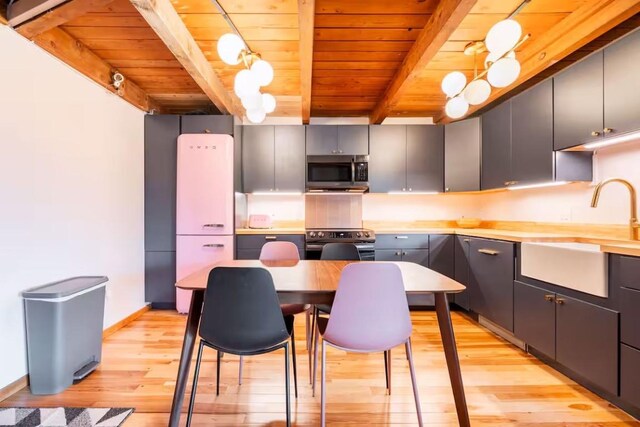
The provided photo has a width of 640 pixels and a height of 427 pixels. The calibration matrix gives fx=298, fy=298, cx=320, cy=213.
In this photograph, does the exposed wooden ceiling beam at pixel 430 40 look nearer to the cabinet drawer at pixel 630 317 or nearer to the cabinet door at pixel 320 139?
the cabinet door at pixel 320 139

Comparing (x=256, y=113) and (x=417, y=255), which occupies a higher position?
(x=256, y=113)

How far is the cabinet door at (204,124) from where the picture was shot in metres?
3.29

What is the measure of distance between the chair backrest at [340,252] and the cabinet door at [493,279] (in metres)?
1.29

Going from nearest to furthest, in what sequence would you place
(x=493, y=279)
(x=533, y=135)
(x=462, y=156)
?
1. (x=533, y=135)
2. (x=493, y=279)
3. (x=462, y=156)

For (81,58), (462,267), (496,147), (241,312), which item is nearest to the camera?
(241,312)

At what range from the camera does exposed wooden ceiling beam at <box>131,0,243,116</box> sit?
1755 mm

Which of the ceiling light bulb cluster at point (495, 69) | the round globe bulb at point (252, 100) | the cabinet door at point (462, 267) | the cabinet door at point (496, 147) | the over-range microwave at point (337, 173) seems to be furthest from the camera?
the over-range microwave at point (337, 173)

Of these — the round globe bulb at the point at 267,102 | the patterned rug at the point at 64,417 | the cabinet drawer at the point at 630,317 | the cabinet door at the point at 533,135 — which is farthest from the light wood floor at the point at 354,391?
the round globe bulb at the point at 267,102

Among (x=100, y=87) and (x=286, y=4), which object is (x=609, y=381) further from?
(x=100, y=87)

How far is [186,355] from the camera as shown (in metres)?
1.40

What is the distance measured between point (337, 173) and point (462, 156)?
1.46 meters

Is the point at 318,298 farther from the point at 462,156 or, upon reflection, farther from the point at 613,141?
the point at 462,156

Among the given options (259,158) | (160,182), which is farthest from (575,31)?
(160,182)

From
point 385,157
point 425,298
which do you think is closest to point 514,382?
point 425,298
